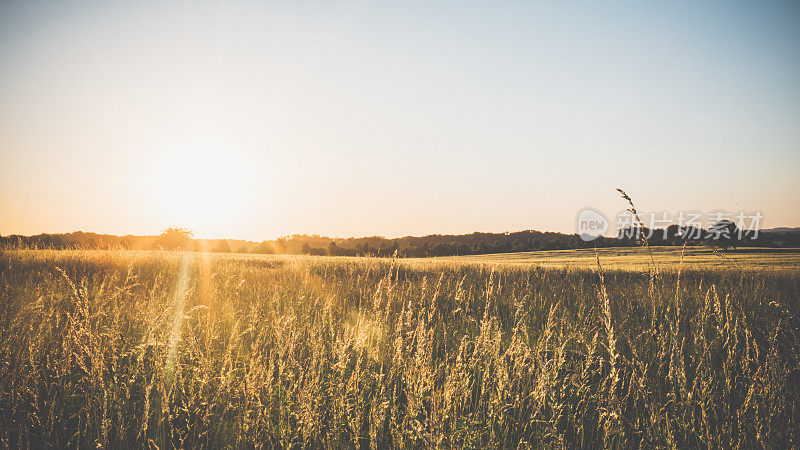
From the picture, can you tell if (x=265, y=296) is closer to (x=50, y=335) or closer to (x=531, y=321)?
(x=50, y=335)

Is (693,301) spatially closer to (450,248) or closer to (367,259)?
→ (367,259)

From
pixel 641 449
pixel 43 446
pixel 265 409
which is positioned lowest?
pixel 641 449

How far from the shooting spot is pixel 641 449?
2227 millimetres

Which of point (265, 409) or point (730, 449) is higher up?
point (265, 409)

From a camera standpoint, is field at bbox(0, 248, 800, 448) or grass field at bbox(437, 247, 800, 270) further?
grass field at bbox(437, 247, 800, 270)

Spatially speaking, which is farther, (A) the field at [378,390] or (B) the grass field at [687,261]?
(B) the grass field at [687,261]

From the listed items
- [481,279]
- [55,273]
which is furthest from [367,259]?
[55,273]

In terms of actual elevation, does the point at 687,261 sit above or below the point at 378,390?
below

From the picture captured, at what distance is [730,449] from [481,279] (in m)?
8.34

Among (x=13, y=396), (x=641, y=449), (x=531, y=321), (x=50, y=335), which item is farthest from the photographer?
(x=531, y=321)

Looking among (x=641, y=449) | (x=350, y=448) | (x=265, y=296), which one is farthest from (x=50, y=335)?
(x=641, y=449)

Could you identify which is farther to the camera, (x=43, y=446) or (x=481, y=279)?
(x=481, y=279)

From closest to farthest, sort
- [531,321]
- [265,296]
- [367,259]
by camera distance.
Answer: [531,321], [265,296], [367,259]

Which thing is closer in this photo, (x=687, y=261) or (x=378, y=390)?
(x=378, y=390)
